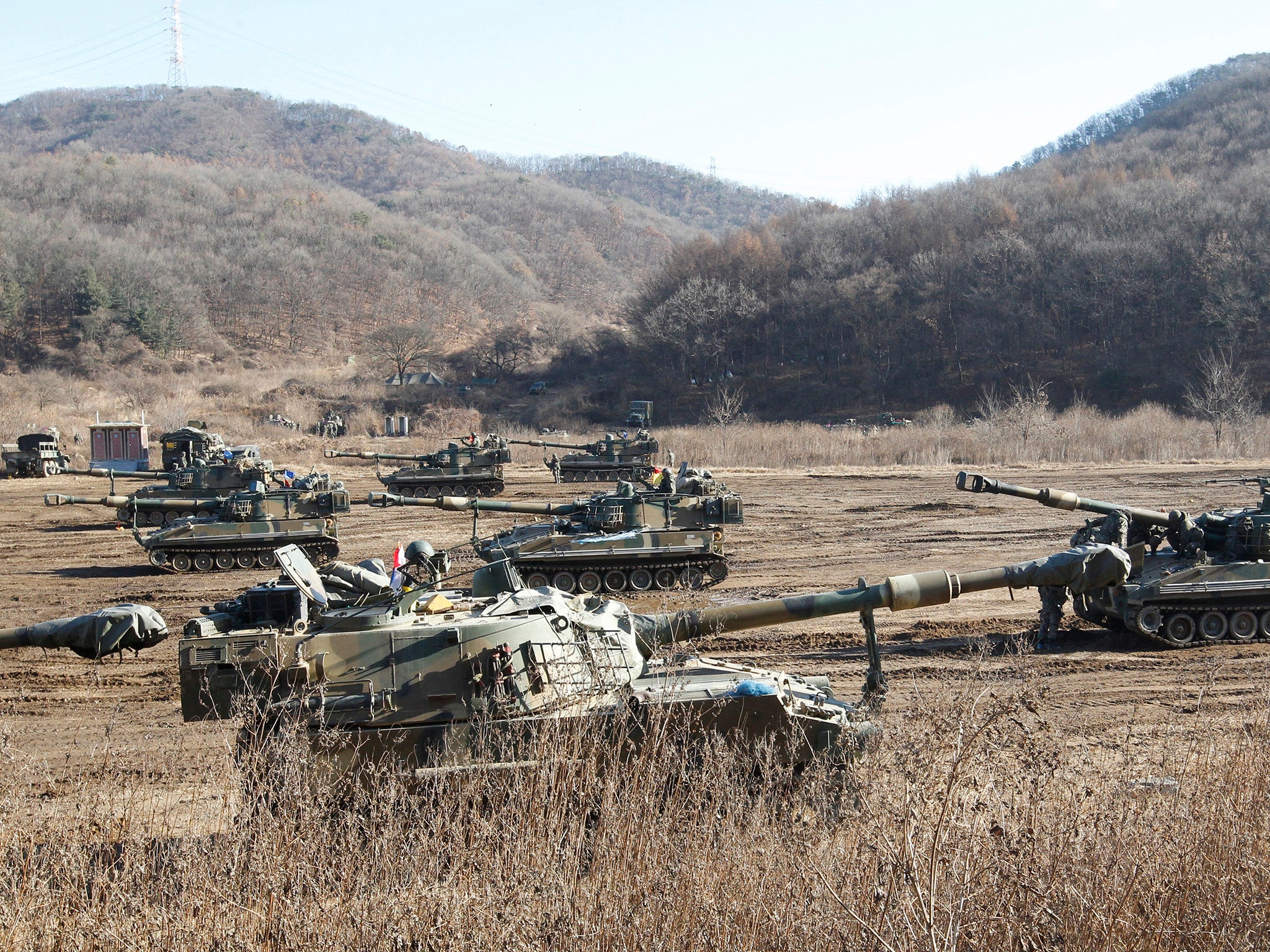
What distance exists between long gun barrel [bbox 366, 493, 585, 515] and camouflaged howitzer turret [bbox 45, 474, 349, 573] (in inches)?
170

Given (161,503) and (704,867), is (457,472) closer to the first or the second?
(161,503)

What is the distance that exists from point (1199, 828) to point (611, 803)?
3.02m

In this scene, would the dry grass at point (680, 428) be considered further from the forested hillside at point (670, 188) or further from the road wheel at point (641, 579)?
the forested hillside at point (670, 188)

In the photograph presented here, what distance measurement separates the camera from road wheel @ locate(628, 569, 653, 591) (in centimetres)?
1844

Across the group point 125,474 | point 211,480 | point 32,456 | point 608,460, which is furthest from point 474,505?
point 32,456

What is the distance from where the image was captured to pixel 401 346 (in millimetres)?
62406

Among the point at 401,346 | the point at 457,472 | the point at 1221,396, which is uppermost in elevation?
the point at 401,346

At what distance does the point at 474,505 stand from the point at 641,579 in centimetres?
336

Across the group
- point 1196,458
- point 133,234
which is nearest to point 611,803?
point 1196,458

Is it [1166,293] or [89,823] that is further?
[1166,293]

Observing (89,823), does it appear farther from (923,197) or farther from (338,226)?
(338,226)

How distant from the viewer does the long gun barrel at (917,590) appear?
782cm

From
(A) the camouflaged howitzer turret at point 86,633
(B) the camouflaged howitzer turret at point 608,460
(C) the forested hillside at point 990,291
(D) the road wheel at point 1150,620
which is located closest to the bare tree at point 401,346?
(C) the forested hillside at point 990,291

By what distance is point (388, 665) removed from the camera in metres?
7.30
